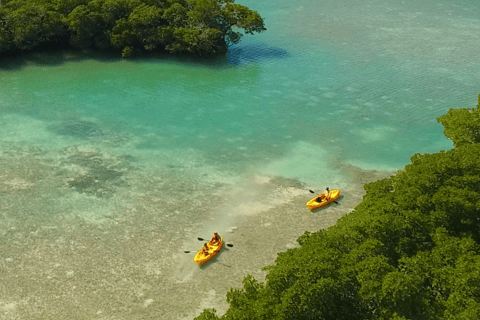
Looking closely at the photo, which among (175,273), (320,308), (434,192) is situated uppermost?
(434,192)

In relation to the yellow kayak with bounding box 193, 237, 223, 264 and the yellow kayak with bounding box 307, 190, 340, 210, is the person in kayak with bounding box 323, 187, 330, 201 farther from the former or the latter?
the yellow kayak with bounding box 193, 237, 223, 264

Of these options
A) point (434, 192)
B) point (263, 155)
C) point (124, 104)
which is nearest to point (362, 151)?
point (263, 155)

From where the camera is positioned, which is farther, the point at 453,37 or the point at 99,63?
the point at 453,37

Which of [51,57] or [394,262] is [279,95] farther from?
[394,262]

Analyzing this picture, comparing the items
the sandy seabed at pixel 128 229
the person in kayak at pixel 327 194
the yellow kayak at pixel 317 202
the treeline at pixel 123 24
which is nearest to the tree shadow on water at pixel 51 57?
the treeline at pixel 123 24

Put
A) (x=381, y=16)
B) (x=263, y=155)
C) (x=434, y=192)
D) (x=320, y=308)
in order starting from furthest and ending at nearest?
(x=381, y=16) < (x=263, y=155) < (x=434, y=192) < (x=320, y=308)

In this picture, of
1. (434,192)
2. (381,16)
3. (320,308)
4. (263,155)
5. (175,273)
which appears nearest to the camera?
(320,308)

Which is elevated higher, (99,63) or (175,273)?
(99,63)

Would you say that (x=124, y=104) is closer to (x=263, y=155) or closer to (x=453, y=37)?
(x=263, y=155)
